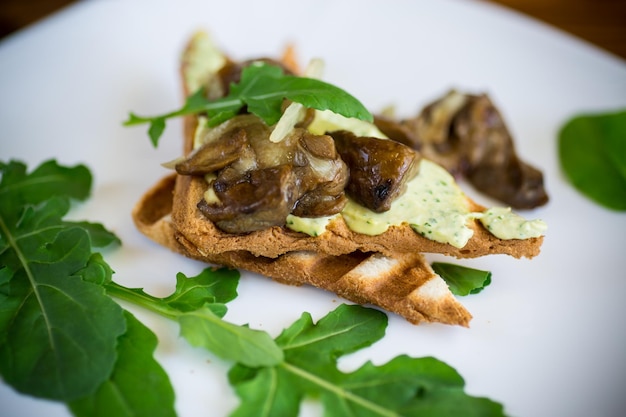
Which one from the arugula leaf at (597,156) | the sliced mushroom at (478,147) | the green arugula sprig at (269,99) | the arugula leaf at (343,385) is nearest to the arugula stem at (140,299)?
the arugula leaf at (343,385)

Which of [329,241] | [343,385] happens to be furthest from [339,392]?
[329,241]

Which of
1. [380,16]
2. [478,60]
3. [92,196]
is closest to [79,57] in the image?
[92,196]

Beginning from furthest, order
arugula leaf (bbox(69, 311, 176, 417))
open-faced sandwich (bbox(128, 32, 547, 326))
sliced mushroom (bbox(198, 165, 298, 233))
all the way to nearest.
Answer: open-faced sandwich (bbox(128, 32, 547, 326)) < sliced mushroom (bbox(198, 165, 298, 233)) < arugula leaf (bbox(69, 311, 176, 417))

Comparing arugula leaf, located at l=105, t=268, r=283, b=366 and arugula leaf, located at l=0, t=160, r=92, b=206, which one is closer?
arugula leaf, located at l=105, t=268, r=283, b=366

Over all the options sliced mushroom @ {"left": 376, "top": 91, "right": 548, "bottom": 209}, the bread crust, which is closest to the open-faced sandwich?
the bread crust

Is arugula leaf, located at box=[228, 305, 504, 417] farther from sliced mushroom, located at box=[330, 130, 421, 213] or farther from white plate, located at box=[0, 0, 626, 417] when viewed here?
sliced mushroom, located at box=[330, 130, 421, 213]

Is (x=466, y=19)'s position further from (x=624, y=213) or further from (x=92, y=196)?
(x=92, y=196)
